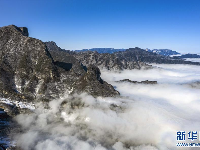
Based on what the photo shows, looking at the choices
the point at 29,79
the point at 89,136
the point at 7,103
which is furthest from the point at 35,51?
the point at 89,136

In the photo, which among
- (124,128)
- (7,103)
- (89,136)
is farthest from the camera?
(124,128)

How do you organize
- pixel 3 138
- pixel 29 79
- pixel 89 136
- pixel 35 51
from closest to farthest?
pixel 3 138 → pixel 89 136 → pixel 29 79 → pixel 35 51

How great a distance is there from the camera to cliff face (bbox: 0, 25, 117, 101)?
113m

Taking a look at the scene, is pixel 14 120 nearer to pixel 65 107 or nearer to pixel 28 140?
pixel 28 140

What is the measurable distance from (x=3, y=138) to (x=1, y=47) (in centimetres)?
7620

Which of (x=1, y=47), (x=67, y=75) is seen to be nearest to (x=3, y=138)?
(x=67, y=75)

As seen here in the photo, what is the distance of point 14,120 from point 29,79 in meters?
31.5

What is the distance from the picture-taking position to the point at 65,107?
111m

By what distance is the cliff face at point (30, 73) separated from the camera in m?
113

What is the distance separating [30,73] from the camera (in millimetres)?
122188

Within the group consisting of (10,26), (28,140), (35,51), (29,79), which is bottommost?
(28,140)

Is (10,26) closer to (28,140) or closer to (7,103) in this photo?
(7,103)

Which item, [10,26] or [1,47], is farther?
[10,26]

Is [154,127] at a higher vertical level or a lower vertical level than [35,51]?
lower
